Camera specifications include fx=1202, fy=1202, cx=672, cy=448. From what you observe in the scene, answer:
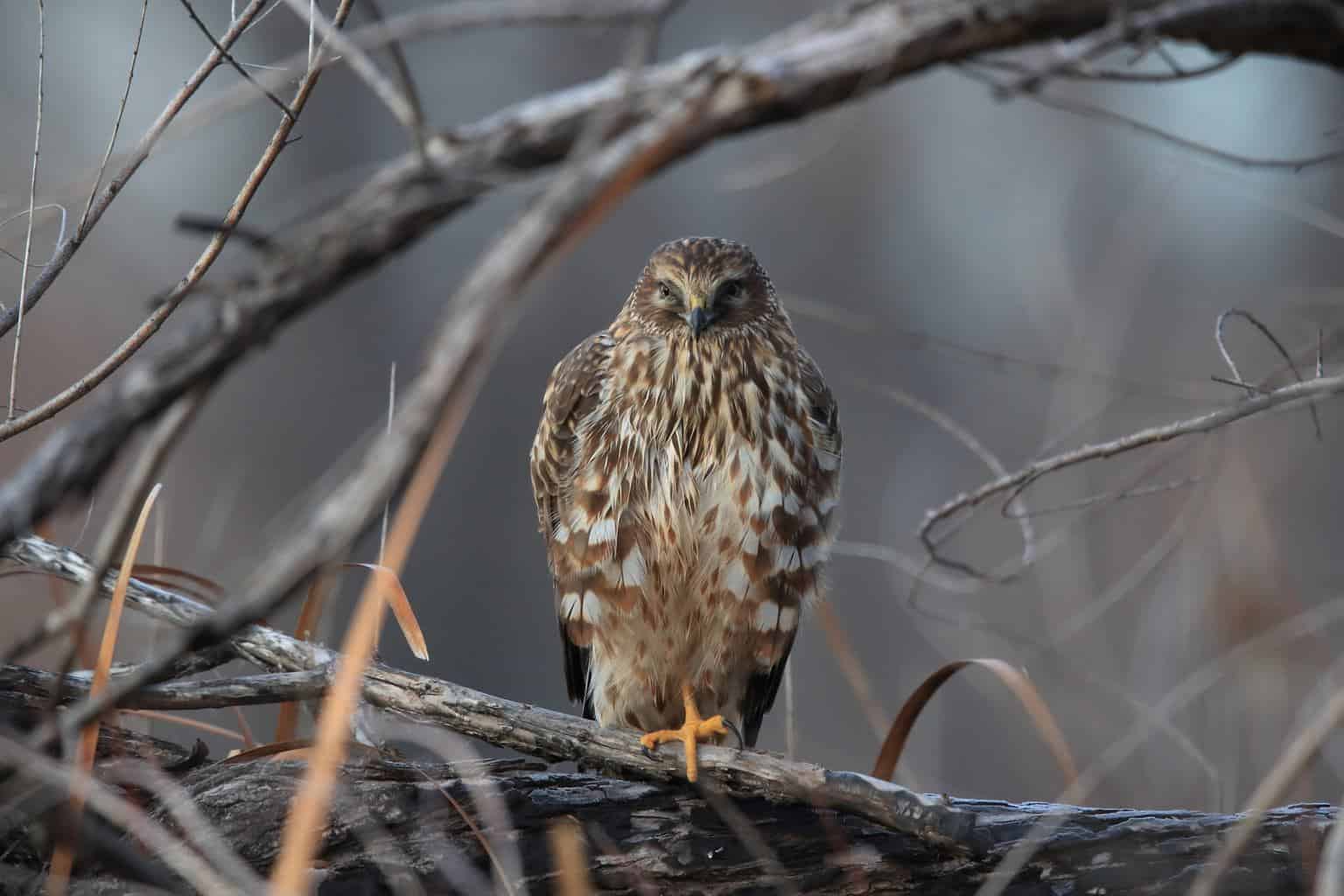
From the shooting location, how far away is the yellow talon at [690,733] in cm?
186

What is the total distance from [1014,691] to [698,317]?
948 millimetres

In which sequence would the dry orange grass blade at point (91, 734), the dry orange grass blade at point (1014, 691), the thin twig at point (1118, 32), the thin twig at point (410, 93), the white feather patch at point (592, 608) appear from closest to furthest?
the thin twig at point (410, 93) < the thin twig at point (1118, 32) < the dry orange grass blade at point (91, 734) < the dry orange grass blade at point (1014, 691) < the white feather patch at point (592, 608)

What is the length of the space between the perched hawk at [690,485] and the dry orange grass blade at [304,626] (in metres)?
0.60

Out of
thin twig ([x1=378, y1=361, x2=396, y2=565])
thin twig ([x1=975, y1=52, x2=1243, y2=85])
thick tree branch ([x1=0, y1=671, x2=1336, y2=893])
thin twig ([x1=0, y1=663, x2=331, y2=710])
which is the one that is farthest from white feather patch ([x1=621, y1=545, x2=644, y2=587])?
thin twig ([x1=975, y1=52, x2=1243, y2=85])

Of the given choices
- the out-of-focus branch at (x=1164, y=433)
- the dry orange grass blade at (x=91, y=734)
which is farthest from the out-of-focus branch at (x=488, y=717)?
the out-of-focus branch at (x=1164, y=433)

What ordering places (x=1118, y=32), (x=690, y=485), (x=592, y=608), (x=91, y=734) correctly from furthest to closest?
1. (x=592, y=608)
2. (x=690, y=485)
3. (x=91, y=734)
4. (x=1118, y=32)

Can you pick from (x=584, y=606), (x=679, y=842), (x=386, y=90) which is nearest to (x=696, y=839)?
(x=679, y=842)

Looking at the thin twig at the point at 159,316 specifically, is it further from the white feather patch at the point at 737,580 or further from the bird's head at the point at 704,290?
the white feather patch at the point at 737,580

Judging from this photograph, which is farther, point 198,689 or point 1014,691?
point 1014,691

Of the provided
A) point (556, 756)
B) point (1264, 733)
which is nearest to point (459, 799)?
point (556, 756)

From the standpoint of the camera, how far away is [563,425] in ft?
8.41

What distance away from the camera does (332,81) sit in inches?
315

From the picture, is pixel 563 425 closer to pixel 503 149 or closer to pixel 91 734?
pixel 91 734

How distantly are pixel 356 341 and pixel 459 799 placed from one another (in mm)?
5875
